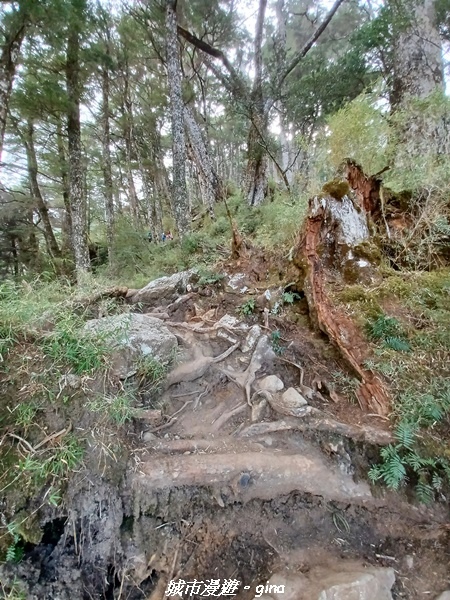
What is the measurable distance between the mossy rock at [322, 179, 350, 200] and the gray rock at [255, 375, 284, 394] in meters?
2.37

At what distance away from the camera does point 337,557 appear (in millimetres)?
1753

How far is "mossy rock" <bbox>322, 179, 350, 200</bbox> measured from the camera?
3.62 m

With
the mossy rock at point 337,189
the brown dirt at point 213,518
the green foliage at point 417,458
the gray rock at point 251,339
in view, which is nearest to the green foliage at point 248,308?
the gray rock at point 251,339

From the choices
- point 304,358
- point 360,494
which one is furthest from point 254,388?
point 360,494

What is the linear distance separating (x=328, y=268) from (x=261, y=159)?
247 inches

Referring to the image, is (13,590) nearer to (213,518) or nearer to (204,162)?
(213,518)

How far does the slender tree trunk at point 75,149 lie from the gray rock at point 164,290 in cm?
320

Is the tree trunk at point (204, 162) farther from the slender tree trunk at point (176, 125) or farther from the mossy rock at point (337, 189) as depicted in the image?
the mossy rock at point (337, 189)

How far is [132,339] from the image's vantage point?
253 cm

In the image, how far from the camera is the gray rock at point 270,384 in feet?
8.55

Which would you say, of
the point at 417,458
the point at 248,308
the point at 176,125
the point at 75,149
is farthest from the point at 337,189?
the point at 75,149

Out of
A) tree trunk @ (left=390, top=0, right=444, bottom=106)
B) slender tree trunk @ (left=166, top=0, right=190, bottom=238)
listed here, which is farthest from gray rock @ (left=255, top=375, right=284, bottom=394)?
tree trunk @ (left=390, top=0, right=444, bottom=106)

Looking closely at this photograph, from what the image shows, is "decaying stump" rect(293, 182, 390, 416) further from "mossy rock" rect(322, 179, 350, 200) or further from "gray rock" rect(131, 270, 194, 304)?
"gray rock" rect(131, 270, 194, 304)

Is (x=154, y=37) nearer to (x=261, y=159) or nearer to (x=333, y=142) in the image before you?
(x=261, y=159)
